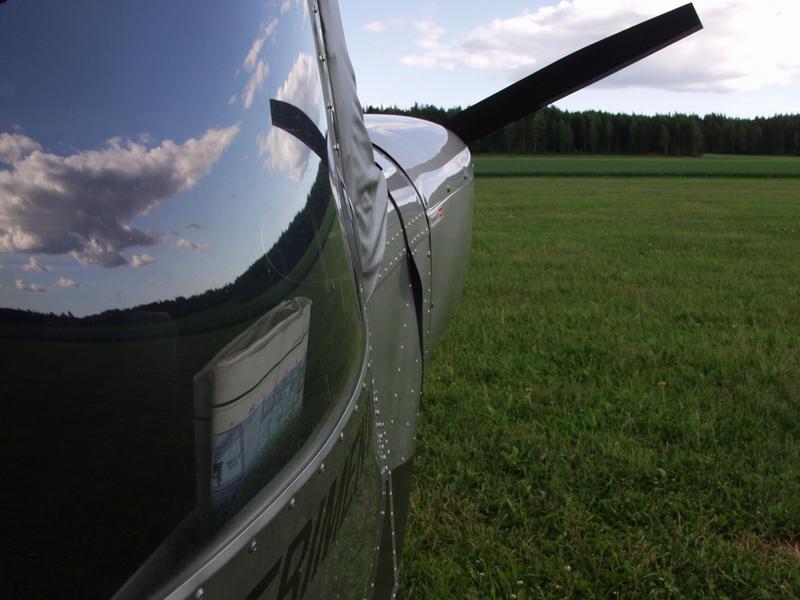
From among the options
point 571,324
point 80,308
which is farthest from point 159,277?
point 571,324

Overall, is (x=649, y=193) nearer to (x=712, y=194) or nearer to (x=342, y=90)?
(x=712, y=194)

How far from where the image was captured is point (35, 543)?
0.67 meters

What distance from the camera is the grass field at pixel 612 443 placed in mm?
2881

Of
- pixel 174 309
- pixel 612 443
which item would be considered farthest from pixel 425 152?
pixel 174 309

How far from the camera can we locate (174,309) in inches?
32.2

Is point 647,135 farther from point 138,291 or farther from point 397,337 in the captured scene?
point 138,291

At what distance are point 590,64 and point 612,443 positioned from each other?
1.87 metres

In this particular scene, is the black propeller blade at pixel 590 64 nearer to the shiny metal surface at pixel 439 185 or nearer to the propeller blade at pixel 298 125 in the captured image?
the shiny metal surface at pixel 439 185

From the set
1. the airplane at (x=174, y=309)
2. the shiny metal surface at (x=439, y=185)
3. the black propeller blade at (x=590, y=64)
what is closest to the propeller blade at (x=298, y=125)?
the airplane at (x=174, y=309)

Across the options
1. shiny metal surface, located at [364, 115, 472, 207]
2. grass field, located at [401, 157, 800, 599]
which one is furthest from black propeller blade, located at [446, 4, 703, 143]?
grass field, located at [401, 157, 800, 599]

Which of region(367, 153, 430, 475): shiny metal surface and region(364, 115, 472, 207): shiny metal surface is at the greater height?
region(364, 115, 472, 207): shiny metal surface

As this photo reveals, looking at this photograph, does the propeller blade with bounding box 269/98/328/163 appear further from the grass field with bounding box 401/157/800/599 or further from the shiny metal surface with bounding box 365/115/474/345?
the grass field with bounding box 401/157/800/599

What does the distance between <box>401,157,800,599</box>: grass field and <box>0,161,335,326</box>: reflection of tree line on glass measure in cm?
202

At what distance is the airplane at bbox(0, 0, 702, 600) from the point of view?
693mm
